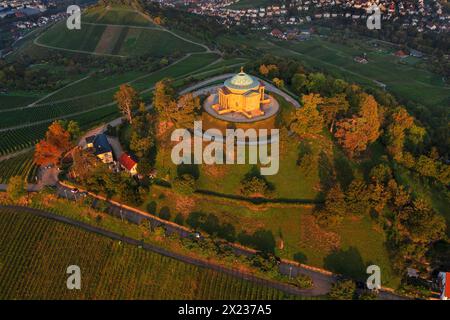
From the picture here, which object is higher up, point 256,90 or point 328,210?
point 256,90

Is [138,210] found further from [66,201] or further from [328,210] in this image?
[328,210]

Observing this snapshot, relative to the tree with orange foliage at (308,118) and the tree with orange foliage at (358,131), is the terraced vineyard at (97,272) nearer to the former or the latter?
the tree with orange foliage at (308,118)

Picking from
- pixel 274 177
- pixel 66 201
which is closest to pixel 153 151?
pixel 66 201

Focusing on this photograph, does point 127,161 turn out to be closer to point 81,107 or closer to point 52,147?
point 52,147

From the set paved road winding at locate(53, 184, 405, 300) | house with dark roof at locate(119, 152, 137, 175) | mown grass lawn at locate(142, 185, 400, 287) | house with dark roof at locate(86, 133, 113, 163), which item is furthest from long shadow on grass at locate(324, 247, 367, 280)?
house with dark roof at locate(86, 133, 113, 163)

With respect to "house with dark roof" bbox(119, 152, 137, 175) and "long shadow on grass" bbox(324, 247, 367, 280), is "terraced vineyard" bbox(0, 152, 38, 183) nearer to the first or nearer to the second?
"house with dark roof" bbox(119, 152, 137, 175)

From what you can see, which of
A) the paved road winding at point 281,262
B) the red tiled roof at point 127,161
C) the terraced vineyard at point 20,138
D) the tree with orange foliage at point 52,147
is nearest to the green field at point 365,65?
the red tiled roof at point 127,161

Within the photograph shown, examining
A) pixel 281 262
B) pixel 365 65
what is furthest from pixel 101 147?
pixel 365 65
